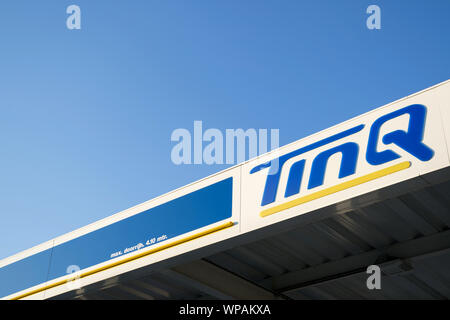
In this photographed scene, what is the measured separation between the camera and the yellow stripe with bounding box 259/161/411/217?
226 inches

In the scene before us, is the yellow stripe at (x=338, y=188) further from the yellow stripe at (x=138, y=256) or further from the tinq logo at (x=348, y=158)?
the yellow stripe at (x=138, y=256)

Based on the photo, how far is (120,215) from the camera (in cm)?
846

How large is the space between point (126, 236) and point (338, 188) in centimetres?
363

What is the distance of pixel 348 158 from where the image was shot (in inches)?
245

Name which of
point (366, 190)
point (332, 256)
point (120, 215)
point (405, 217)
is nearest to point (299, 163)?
point (366, 190)

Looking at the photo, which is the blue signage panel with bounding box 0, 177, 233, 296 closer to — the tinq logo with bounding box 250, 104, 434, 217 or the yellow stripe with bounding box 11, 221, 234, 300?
the yellow stripe with bounding box 11, 221, 234, 300

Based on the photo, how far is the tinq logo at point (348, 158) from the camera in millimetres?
5770

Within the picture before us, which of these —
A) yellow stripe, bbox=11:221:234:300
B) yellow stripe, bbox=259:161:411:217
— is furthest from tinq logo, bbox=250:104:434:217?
yellow stripe, bbox=11:221:234:300

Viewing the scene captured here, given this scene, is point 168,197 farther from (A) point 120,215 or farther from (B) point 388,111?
(B) point 388,111

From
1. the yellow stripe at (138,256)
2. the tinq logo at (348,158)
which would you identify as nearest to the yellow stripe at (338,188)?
the tinq logo at (348,158)

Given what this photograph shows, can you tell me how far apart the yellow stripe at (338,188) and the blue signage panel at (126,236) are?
2.44 ft

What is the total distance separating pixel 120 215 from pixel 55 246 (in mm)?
1627

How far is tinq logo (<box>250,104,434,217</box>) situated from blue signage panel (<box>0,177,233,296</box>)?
2.38ft

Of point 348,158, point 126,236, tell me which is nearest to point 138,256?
point 126,236
